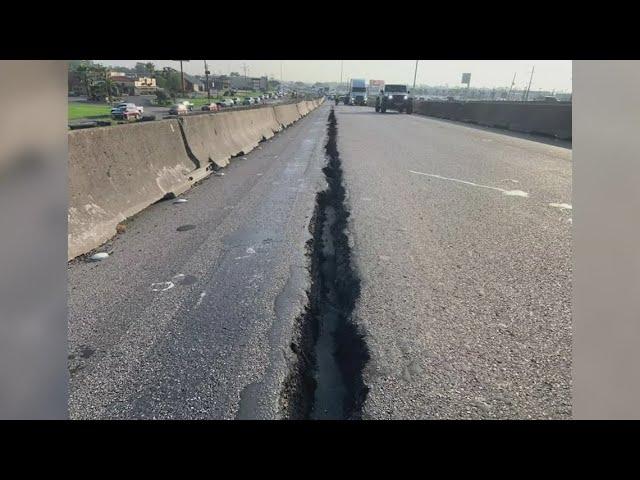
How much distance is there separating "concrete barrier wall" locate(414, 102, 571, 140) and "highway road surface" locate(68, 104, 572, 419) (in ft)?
40.7

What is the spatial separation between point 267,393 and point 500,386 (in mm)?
1385

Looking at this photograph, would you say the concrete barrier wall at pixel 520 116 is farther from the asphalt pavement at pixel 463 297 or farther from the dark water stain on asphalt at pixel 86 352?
the dark water stain on asphalt at pixel 86 352

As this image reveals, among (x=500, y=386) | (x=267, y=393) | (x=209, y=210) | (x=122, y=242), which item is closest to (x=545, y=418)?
(x=500, y=386)

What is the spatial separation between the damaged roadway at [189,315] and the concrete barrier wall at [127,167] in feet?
0.76

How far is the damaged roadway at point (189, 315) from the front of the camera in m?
2.16

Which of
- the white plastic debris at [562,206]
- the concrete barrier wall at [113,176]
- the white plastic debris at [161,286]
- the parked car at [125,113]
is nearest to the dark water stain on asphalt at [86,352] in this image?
the white plastic debris at [161,286]

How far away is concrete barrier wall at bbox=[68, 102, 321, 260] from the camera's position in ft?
13.5

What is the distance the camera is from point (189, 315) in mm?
2930

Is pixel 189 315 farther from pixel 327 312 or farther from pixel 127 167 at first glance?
pixel 127 167

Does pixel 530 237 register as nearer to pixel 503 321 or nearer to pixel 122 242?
pixel 503 321

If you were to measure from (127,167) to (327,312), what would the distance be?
146 inches

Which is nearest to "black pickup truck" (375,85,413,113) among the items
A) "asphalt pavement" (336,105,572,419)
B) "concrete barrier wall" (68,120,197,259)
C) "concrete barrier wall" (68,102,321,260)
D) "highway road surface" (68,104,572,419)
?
"concrete barrier wall" (68,102,321,260)

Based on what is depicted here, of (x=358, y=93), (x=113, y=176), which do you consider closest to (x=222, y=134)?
(x=113, y=176)

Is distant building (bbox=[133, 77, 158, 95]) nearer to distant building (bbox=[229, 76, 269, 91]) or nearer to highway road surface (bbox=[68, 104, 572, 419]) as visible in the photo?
highway road surface (bbox=[68, 104, 572, 419])
